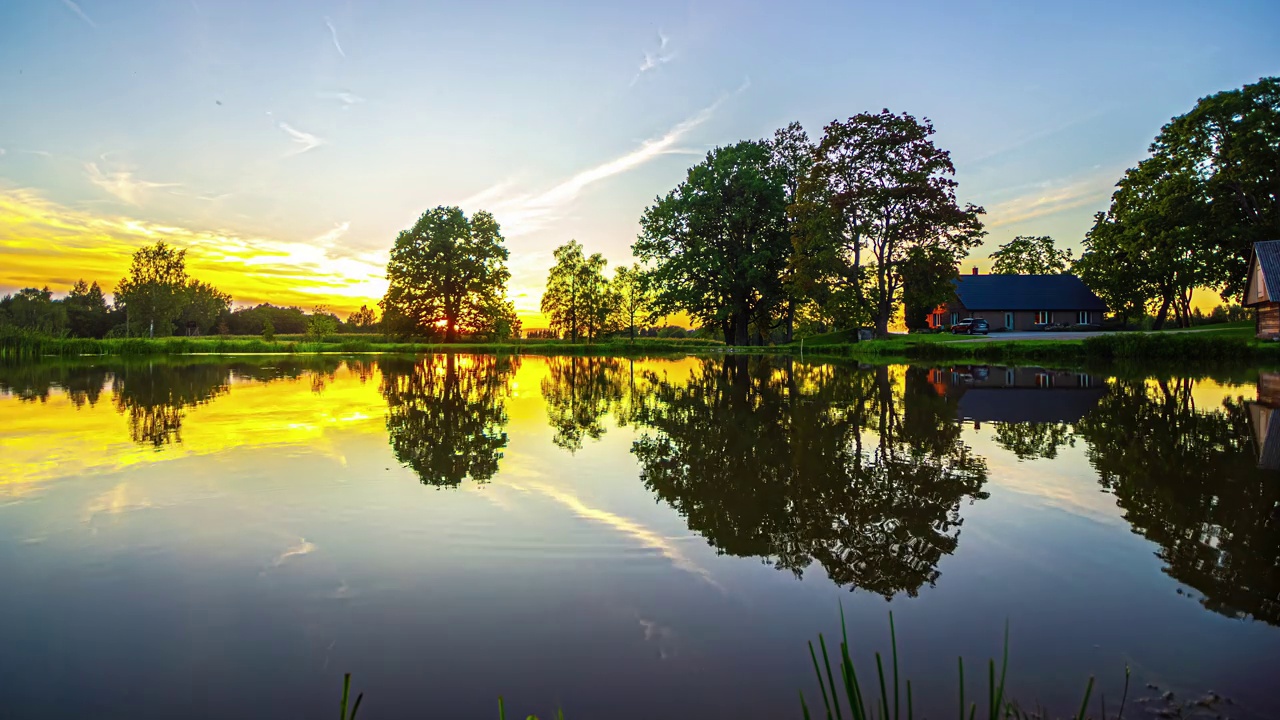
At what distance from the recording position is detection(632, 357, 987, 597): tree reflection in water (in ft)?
13.8

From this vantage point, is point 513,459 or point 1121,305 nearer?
point 513,459

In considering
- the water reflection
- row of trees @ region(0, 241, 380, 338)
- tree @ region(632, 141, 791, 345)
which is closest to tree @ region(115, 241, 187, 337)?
row of trees @ region(0, 241, 380, 338)

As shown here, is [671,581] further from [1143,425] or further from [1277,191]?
[1277,191]

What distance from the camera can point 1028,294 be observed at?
69438mm

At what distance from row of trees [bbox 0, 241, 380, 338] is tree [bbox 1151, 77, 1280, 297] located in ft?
221

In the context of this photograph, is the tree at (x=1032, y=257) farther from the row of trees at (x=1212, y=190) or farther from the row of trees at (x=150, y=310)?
the row of trees at (x=150, y=310)

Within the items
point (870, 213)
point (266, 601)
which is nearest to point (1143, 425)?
point (266, 601)

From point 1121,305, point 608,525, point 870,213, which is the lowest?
point 608,525

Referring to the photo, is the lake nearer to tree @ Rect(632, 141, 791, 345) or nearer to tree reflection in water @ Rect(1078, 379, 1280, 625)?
tree reflection in water @ Rect(1078, 379, 1280, 625)

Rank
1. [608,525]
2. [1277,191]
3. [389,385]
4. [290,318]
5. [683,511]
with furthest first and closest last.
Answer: [290,318] → [1277,191] → [389,385] → [683,511] → [608,525]

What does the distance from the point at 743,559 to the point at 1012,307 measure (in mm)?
76048

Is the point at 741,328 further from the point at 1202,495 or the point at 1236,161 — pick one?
the point at 1202,495

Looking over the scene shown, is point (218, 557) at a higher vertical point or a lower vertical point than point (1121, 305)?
lower

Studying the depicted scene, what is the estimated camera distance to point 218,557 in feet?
13.6
